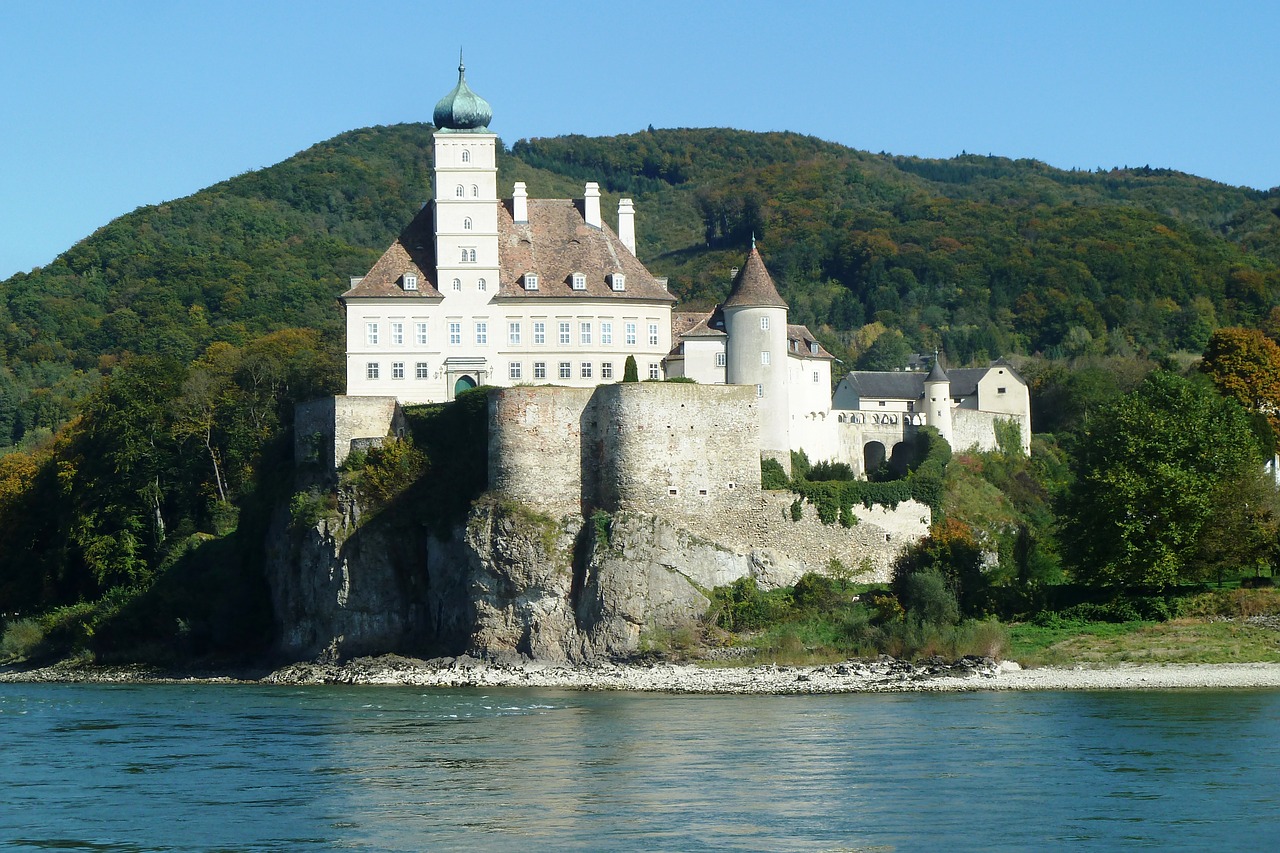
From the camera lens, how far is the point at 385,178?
133125mm

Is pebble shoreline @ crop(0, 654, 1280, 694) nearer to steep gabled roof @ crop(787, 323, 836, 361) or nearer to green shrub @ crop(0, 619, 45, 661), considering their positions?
green shrub @ crop(0, 619, 45, 661)

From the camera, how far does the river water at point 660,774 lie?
29938 millimetres

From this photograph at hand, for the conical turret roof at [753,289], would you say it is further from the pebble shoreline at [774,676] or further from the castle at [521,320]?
the pebble shoreline at [774,676]

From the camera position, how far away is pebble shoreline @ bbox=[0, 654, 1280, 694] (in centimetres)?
4741

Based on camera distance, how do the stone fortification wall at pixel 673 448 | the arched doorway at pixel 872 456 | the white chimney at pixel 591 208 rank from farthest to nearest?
the arched doorway at pixel 872 456, the white chimney at pixel 591 208, the stone fortification wall at pixel 673 448

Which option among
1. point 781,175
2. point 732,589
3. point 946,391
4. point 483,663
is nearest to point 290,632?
point 483,663

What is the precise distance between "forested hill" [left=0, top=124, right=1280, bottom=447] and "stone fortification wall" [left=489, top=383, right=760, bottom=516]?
2928 cm

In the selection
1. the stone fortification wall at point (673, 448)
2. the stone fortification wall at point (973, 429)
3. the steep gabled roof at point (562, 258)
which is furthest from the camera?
the stone fortification wall at point (973, 429)

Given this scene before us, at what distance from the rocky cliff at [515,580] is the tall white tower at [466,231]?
6.61 metres

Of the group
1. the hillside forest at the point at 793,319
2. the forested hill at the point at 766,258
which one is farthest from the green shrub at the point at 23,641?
the forested hill at the point at 766,258

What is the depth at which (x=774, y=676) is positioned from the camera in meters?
50.4

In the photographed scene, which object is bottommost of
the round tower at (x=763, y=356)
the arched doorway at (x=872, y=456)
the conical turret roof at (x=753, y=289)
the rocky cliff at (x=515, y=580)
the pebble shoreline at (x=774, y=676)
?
the pebble shoreline at (x=774, y=676)

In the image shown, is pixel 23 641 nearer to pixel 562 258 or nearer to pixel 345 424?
pixel 345 424

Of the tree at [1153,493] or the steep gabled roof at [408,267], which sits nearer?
the tree at [1153,493]
